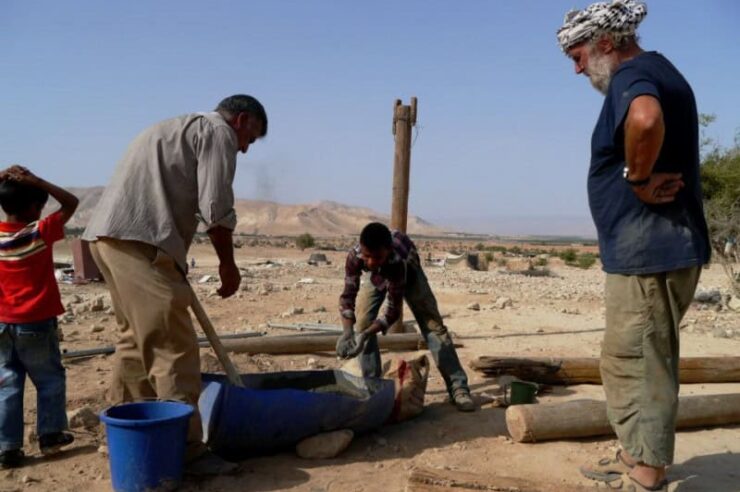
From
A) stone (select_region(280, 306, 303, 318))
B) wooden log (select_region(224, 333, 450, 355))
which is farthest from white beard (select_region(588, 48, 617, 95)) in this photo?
stone (select_region(280, 306, 303, 318))

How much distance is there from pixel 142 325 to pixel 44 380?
0.90m

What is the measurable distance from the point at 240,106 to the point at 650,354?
2433mm

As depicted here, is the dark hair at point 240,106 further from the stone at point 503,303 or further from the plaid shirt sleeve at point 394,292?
the stone at point 503,303

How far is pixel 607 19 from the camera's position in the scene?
9.88 ft

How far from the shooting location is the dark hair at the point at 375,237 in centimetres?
438

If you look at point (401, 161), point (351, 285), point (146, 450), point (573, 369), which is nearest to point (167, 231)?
point (146, 450)

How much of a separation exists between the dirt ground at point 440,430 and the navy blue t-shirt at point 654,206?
44.1 inches

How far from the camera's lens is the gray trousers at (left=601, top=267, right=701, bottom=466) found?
296 centimetres

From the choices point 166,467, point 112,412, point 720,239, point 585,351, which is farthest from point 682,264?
point 720,239

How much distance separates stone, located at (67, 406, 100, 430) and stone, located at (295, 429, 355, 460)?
58.2 inches

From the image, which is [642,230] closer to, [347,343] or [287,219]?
[347,343]

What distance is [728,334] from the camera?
8289 mm

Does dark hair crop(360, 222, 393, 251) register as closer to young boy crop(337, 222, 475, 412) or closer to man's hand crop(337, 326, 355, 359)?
young boy crop(337, 222, 475, 412)

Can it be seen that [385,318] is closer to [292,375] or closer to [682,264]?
[292,375]
